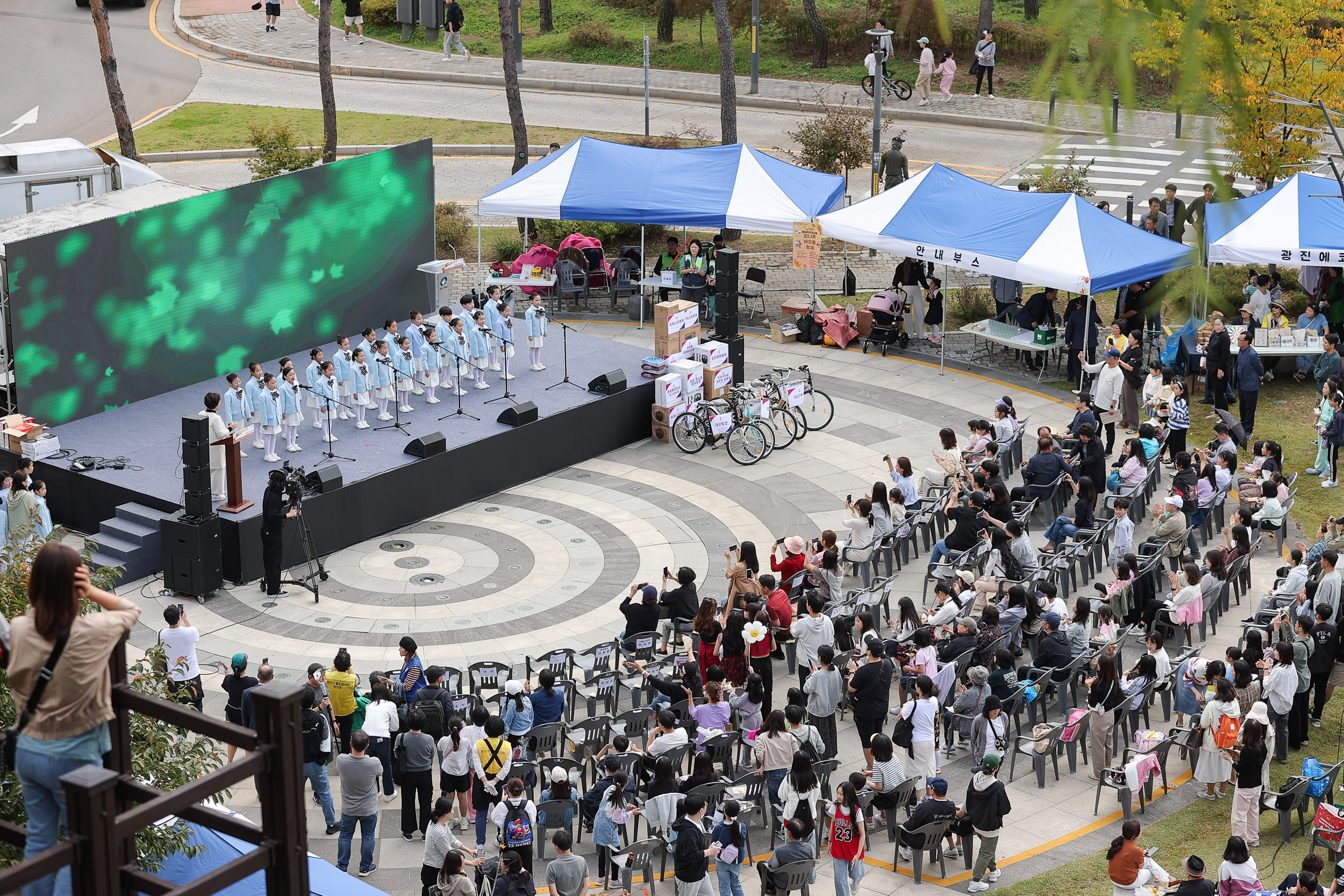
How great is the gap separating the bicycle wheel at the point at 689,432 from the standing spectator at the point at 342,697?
391 inches

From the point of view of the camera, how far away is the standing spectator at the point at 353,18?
1875 inches

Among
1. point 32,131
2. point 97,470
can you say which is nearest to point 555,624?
point 97,470

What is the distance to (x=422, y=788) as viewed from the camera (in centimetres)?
1376

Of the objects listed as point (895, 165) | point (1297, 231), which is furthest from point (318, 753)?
point (895, 165)

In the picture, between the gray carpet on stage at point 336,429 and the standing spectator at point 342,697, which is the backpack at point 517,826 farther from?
the gray carpet on stage at point 336,429

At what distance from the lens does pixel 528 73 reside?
4547 cm

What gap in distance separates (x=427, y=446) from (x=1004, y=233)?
10.5 metres

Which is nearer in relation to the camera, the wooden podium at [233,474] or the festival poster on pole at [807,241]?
the wooden podium at [233,474]

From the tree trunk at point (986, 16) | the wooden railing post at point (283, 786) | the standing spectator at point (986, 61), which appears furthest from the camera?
the standing spectator at point (986, 61)

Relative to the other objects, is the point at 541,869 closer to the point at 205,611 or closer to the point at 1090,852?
the point at 1090,852

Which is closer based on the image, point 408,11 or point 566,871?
point 566,871

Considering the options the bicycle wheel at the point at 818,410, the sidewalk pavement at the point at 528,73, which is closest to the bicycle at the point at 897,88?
the sidewalk pavement at the point at 528,73

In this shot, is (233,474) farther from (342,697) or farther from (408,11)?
(408,11)

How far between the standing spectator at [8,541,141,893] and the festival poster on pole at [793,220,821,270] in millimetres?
22101
